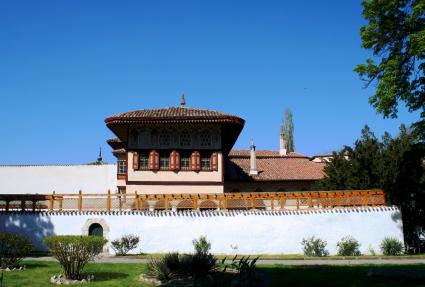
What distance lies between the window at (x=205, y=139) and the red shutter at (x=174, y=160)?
56.3 inches

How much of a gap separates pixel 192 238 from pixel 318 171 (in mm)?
16982

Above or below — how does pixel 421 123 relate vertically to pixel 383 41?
below

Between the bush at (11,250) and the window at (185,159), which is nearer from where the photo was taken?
the bush at (11,250)

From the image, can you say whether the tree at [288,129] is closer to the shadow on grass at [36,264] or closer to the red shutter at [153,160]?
the red shutter at [153,160]

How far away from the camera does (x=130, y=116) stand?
78.1ft

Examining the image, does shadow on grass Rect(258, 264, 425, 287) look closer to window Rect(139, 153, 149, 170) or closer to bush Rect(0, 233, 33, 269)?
bush Rect(0, 233, 33, 269)

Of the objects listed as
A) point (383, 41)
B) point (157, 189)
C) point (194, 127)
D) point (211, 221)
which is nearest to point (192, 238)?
point (211, 221)

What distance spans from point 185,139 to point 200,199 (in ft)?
17.6

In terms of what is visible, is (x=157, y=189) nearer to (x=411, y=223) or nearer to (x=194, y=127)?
(x=194, y=127)

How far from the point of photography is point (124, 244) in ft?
60.7

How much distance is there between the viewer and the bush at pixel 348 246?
18.6 meters

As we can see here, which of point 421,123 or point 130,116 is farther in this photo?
point 130,116

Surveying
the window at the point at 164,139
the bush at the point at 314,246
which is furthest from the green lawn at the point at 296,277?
the window at the point at 164,139

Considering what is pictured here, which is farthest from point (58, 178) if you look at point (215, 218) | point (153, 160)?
point (215, 218)
